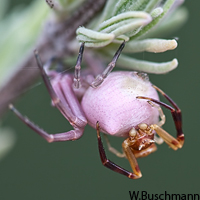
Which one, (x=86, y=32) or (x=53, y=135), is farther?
(x=53, y=135)

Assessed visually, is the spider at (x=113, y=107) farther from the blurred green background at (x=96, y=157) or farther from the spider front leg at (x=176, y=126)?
the blurred green background at (x=96, y=157)

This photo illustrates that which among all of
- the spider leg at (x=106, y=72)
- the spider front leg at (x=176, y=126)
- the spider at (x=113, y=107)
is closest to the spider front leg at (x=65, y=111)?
the spider at (x=113, y=107)

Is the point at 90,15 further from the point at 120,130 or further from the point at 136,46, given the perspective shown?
the point at 120,130

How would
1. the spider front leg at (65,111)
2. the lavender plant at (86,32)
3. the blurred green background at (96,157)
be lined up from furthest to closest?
1. the blurred green background at (96,157)
2. the spider front leg at (65,111)
3. the lavender plant at (86,32)

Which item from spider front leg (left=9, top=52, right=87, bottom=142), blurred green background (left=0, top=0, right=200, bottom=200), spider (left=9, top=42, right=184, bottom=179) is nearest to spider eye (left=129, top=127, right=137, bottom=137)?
spider (left=9, top=42, right=184, bottom=179)

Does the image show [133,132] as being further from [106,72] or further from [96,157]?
[96,157]

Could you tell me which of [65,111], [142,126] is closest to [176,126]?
[142,126]
